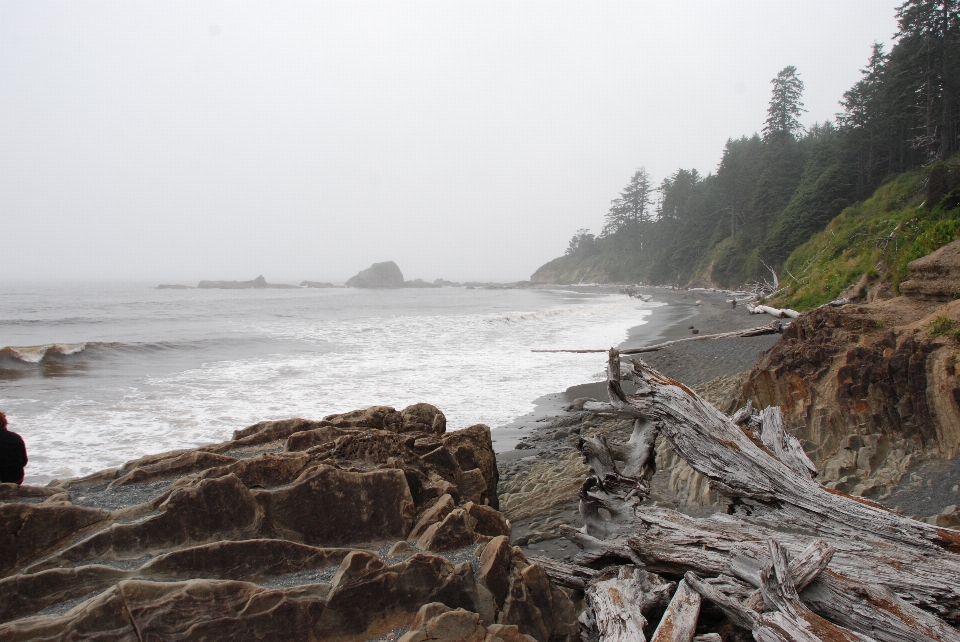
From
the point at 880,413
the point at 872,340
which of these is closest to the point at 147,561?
the point at 880,413

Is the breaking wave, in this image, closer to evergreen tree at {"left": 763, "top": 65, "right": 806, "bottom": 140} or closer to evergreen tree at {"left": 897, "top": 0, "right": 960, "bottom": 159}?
evergreen tree at {"left": 897, "top": 0, "right": 960, "bottom": 159}

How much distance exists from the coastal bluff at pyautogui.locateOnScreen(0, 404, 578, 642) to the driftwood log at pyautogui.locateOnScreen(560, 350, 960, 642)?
0.97 m

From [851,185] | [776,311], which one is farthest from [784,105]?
[776,311]

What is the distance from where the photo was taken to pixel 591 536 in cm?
476

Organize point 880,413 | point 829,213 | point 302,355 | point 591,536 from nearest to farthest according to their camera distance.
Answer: point 591,536 < point 880,413 < point 302,355 < point 829,213

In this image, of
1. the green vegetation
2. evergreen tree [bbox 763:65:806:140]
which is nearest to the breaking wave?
the green vegetation

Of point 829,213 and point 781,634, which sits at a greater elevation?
point 829,213

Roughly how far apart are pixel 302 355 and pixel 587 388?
11014mm

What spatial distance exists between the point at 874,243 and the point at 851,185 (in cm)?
1978

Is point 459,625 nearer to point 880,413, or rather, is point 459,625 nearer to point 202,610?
point 202,610

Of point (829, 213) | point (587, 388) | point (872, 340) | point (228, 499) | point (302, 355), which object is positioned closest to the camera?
Answer: point (228, 499)

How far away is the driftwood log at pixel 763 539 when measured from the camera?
2.87 meters

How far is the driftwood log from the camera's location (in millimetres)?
2867

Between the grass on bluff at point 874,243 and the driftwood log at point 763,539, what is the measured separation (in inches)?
262
